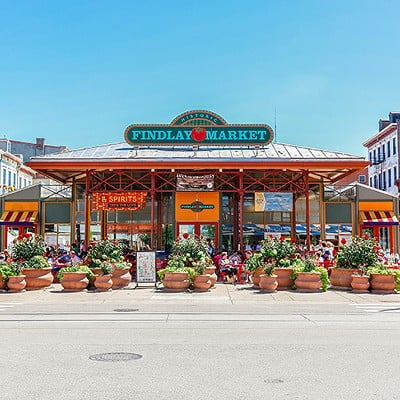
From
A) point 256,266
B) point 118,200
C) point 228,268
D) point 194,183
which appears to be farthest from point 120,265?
point 194,183

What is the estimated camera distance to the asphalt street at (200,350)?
677 centimetres

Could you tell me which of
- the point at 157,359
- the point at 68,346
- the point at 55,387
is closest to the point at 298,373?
the point at 157,359

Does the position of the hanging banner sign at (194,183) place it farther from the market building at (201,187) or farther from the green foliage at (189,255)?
the green foliage at (189,255)

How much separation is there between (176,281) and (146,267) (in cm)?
166

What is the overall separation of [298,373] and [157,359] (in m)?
2.11

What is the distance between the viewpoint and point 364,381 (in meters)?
7.10

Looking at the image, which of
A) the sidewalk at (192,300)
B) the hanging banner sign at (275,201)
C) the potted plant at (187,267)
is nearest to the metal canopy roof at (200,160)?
the hanging banner sign at (275,201)

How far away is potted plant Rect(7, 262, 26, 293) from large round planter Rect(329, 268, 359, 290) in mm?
10934

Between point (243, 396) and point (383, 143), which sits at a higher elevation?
point (383, 143)

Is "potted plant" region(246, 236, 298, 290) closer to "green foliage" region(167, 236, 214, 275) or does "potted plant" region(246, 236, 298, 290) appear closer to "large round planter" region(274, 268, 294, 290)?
"large round planter" region(274, 268, 294, 290)

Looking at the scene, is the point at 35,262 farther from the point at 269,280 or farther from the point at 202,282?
the point at 269,280

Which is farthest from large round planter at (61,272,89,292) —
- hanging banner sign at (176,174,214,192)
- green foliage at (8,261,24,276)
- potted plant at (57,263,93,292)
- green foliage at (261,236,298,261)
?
hanging banner sign at (176,174,214,192)

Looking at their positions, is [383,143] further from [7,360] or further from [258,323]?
[7,360]

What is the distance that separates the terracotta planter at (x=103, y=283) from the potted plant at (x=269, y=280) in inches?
206
